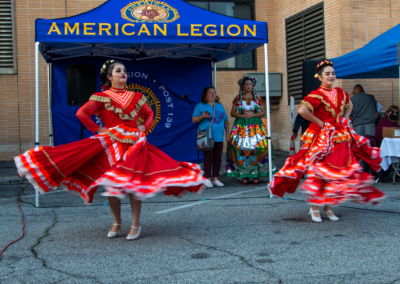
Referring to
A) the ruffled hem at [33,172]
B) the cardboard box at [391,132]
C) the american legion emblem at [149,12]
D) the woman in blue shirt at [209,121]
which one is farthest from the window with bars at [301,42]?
the ruffled hem at [33,172]

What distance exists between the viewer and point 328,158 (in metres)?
4.85

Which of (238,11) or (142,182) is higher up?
(238,11)

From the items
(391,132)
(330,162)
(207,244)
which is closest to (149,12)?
(330,162)

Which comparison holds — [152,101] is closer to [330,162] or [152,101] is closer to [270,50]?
[330,162]

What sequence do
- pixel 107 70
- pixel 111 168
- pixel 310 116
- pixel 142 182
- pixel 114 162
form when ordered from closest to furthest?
pixel 142 182 < pixel 111 168 < pixel 114 162 < pixel 107 70 < pixel 310 116

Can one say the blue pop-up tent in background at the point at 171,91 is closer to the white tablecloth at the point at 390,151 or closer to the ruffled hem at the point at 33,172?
the white tablecloth at the point at 390,151

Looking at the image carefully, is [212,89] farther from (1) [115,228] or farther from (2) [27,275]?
(2) [27,275]

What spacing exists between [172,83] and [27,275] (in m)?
6.07

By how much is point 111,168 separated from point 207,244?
1.17 meters

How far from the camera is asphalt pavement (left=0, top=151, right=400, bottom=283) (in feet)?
10.8

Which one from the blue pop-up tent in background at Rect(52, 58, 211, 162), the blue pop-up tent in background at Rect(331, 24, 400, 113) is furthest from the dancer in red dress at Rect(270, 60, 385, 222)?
the blue pop-up tent in background at Rect(52, 58, 211, 162)

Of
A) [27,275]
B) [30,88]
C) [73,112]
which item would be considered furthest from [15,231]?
[30,88]

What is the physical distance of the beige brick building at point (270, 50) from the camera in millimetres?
11039

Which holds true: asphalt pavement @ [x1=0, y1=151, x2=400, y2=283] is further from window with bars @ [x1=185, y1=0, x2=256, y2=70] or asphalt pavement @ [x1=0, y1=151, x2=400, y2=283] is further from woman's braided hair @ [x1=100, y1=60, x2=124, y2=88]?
window with bars @ [x1=185, y1=0, x2=256, y2=70]
